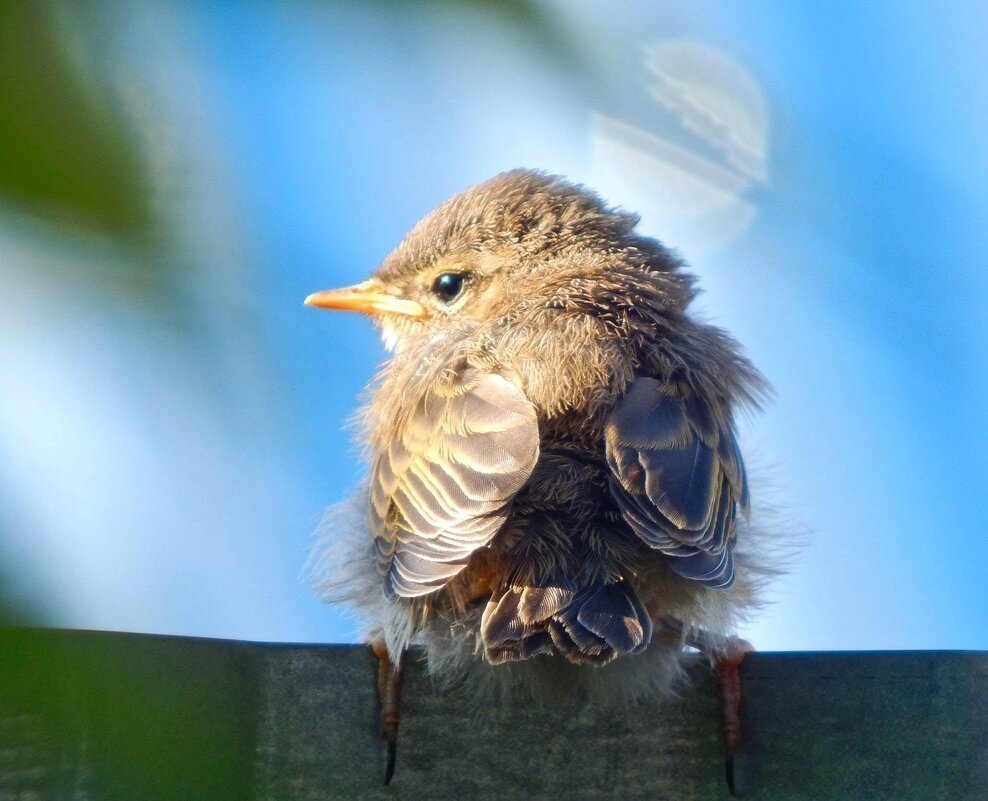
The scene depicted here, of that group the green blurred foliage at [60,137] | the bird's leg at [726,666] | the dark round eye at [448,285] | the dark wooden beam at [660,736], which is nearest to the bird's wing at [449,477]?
the dark wooden beam at [660,736]

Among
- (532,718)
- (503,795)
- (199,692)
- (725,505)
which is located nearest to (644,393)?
(725,505)

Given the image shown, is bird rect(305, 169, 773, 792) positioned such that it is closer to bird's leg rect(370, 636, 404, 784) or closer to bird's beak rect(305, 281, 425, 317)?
bird's leg rect(370, 636, 404, 784)

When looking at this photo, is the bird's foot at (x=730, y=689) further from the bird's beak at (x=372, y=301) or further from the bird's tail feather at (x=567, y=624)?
the bird's beak at (x=372, y=301)

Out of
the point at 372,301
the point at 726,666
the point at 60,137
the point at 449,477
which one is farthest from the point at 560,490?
the point at 60,137

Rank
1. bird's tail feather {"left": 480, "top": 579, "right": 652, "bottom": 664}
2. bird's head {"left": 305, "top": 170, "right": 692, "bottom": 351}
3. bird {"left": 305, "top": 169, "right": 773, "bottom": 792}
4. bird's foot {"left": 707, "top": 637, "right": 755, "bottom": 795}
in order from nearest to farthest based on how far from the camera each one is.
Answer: bird's tail feather {"left": 480, "top": 579, "right": 652, "bottom": 664}
bird's foot {"left": 707, "top": 637, "right": 755, "bottom": 795}
bird {"left": 305, "top": 169, "right": 773, "bottom": 792}
bird's head {"left": 305, "top": 170, "right": 692, "bottom": 351}

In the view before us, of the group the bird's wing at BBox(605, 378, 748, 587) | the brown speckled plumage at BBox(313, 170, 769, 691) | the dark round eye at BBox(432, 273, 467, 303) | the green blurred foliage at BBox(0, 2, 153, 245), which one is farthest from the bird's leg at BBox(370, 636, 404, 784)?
the green blurred foliage at BBox(0, 2, 153, 245)

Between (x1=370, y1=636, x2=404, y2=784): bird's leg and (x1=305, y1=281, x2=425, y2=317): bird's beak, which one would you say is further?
(x1=305, y1=281, x2=425, y2=317): bird's beak

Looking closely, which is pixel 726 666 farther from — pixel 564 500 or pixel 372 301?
pixel 372 301

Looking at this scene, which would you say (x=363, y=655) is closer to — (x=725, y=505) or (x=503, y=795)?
(x=503, y=795)
